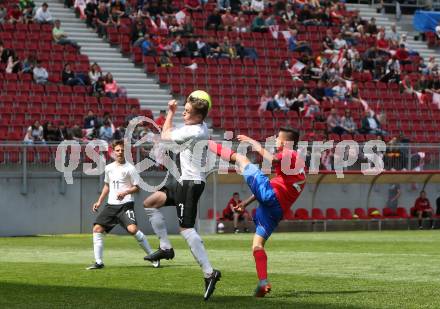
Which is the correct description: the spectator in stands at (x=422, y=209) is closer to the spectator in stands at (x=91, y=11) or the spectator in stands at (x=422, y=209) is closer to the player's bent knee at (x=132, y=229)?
the spectator in stands at (x=91, y=11)

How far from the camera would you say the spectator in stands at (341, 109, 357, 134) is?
35.9 meters

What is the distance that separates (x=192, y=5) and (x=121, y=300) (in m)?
29.6

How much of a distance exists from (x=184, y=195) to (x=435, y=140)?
26.9 meters

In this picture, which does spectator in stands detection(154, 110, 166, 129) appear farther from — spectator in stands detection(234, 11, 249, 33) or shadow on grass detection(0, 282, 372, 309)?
shadow on grass detection(0, 282, 372, 309)

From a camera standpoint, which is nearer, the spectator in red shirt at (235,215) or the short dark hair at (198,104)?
the short dark hair at (198,104)

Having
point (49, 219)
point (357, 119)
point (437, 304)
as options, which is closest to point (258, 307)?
point (437, 304)

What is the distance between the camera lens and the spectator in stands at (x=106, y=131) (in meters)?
30.2

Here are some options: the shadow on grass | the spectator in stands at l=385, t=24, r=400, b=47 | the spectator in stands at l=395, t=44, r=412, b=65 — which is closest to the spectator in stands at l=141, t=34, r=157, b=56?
the spectator in stands at l=395, t=44, r=412, b=65

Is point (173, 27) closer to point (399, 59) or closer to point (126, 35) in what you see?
point (126, 35)

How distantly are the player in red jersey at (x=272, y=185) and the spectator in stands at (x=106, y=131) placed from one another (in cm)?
1799

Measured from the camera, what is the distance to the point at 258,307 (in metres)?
10.9

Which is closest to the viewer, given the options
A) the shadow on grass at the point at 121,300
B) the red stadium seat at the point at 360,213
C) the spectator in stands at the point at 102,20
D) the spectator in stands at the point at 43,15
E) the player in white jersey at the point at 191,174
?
the shadow on grass at the point at 121,300

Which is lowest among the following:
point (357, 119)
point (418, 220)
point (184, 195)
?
point (418, 220)

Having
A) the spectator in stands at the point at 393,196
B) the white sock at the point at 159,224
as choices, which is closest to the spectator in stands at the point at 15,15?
the spectator in stands at the point at 393,196
